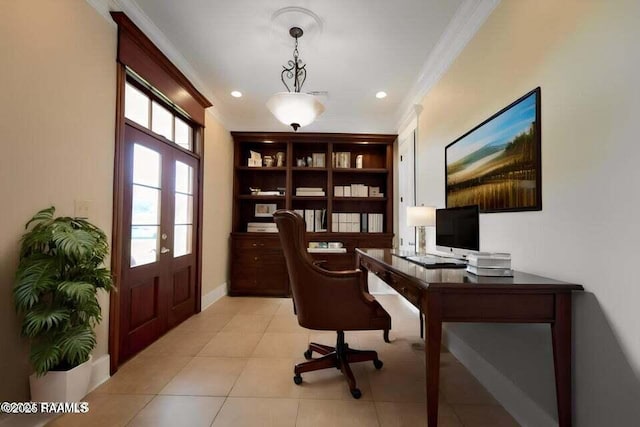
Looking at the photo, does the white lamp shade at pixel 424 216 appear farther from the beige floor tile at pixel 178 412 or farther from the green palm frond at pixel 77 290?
the green palm frond at pixel 77 290

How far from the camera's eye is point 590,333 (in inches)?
48.1

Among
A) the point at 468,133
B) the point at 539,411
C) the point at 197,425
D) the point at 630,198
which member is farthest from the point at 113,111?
the point at 539,411

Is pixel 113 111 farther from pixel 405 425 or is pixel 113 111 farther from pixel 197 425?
pixel 405 425

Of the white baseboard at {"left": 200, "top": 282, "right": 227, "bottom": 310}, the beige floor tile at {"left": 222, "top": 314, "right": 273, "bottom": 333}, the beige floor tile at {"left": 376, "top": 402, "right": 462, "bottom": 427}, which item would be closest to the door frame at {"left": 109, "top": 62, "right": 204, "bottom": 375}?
the beige floor tile at {"left": 222, "top": 314, "right": 273, "bottom": 333}

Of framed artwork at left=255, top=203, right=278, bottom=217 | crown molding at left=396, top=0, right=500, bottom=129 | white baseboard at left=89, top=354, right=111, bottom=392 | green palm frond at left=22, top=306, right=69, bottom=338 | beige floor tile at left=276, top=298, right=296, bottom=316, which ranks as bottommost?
beige floor tile at left=276, top=298, right=296, bottom=316

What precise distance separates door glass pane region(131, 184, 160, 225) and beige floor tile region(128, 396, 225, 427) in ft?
4.41

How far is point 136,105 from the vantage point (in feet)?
8.18

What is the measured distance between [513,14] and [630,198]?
1284 millimetres

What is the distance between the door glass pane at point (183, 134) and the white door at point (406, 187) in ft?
8.62

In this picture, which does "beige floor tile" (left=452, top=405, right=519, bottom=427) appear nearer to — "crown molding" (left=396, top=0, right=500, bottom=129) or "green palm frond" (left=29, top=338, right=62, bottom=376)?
"green palm frond" (left=29, top=338, right=62, bottom=376)

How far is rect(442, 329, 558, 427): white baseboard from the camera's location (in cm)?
150

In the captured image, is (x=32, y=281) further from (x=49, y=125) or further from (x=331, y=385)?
(x=331, y=385)

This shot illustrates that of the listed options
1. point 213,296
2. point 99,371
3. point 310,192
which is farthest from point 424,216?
point 213,296

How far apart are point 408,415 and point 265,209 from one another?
350 centimetres
